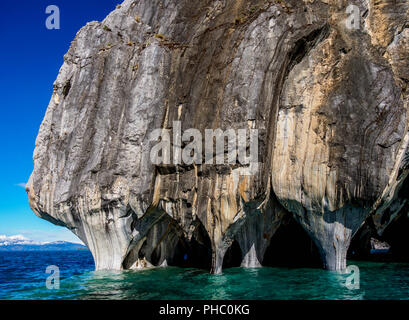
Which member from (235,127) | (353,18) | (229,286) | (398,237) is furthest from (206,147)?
(398,237)

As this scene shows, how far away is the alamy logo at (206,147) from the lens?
17938mm

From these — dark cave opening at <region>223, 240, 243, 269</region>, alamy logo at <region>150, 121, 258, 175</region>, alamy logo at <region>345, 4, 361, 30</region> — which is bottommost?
dark cave opening at <region>223, 240, 243, 269</region>

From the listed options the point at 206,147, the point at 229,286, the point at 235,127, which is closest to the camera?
the point at 229,286

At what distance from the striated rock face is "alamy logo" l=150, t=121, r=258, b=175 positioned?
136mm

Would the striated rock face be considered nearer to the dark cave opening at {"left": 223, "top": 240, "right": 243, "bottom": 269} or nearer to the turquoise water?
the turquoise water

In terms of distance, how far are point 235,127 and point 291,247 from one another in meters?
12.6

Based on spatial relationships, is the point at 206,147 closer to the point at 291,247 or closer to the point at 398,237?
the point at 291,247

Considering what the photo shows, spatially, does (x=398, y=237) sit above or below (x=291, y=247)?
above

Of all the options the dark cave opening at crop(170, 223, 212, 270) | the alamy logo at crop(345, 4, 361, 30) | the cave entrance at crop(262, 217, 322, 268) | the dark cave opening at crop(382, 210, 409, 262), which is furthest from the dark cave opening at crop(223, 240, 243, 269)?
the alamy logo at crop(345, 4, 361, 30)

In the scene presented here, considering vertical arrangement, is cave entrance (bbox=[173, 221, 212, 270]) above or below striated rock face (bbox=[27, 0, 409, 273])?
below

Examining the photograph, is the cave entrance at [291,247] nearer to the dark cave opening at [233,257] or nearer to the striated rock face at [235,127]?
the dark cave opening at [233,257]

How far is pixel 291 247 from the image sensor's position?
27.0m

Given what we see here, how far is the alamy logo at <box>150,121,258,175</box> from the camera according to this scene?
706 inches

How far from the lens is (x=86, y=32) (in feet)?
78.9
